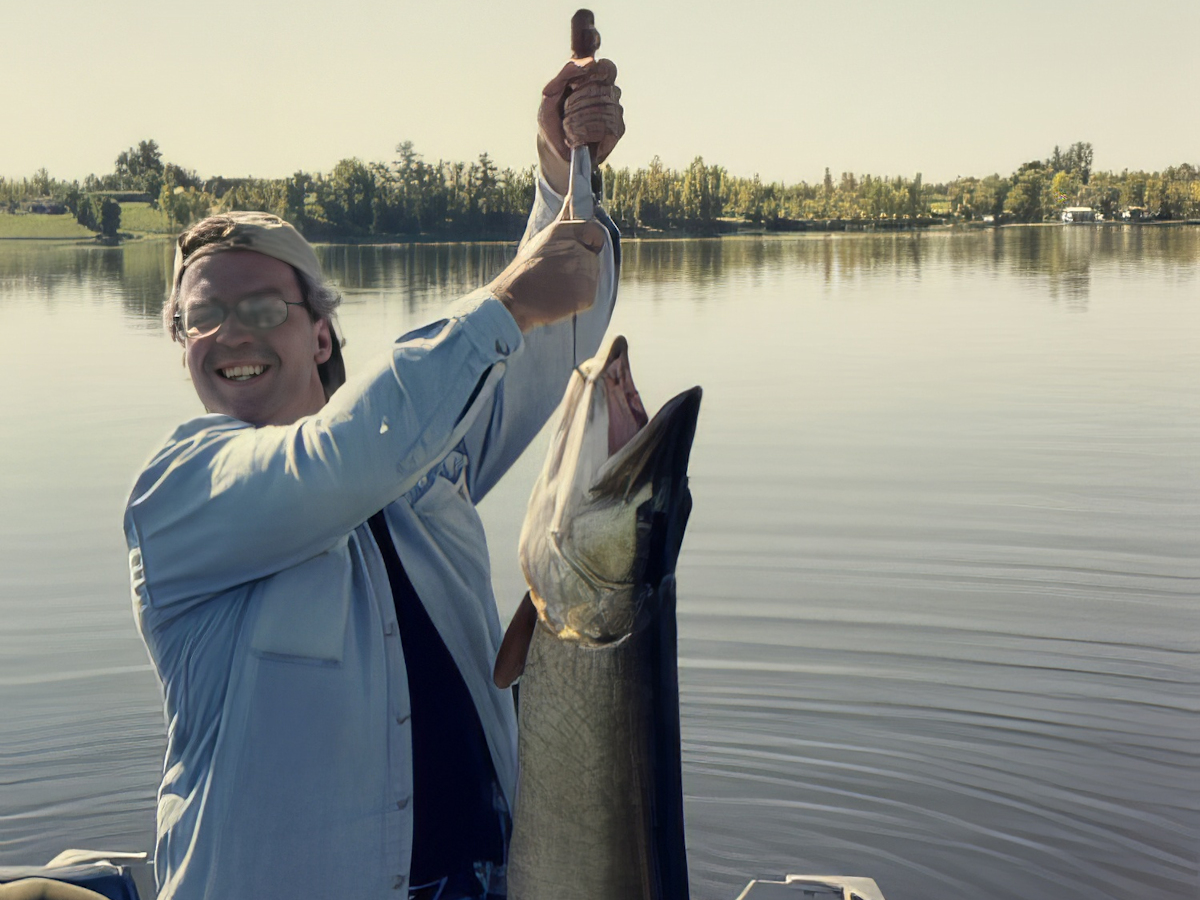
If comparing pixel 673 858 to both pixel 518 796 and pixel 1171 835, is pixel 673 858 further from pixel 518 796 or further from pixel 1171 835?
pixel 1171 835

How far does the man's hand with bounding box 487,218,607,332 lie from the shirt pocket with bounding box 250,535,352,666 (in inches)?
21.5

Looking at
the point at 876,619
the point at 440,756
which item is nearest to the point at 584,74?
the point at 440,756

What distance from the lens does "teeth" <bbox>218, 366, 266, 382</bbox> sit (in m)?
2.31

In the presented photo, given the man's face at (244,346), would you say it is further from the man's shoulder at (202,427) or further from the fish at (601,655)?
the fish at (601,655)

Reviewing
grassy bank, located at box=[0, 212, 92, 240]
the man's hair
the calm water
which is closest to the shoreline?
grassy bank, located at box=[0, 212, 92, 240]

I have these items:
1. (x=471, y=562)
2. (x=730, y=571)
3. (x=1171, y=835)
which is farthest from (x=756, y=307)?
(x=471, y=562)

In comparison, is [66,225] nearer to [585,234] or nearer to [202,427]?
[202,427]

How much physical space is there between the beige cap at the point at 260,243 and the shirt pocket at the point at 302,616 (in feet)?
1.95

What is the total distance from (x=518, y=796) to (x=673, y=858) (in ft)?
0.93

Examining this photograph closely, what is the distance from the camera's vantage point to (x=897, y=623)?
9.61 meters

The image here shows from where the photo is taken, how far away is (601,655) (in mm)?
2076

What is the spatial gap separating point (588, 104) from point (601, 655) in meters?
0.97

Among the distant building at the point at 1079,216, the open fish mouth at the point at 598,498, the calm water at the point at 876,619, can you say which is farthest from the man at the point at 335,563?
the distant building at the point at 1079,216

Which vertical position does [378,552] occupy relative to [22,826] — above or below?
above
